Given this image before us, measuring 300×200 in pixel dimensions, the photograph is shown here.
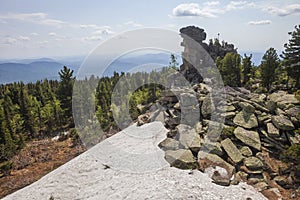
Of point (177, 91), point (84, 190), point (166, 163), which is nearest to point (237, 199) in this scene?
point (166, 163)

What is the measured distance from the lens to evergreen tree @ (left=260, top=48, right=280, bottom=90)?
2944 centimetres


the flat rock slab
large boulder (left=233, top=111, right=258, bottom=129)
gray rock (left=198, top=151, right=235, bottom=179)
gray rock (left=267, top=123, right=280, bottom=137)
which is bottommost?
the flat rock slab

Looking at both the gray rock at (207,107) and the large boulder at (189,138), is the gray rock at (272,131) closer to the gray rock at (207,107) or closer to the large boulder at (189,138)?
the gray rock at (207,107)

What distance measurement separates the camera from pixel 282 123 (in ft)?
61.4

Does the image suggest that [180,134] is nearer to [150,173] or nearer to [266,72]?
[150,173]

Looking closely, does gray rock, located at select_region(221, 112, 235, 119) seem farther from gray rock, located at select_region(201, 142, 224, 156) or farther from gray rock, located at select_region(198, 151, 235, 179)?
gray rock, located at select_region(198, 151, 235, 179)

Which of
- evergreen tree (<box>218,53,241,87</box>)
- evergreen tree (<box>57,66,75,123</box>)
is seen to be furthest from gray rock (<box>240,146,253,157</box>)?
evergreen tree (<box>57,66,75,123</box>)

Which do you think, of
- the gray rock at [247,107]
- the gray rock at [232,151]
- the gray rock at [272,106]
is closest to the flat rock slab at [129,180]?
the gray rock at [232,151]

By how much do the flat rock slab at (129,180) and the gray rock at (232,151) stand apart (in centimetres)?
240

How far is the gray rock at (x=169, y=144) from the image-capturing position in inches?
808

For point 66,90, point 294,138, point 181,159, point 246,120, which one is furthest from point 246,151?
point 66,90

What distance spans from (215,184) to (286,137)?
27.5 ft

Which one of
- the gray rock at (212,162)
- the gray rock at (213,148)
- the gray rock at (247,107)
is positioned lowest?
the gray rock at (212,162)

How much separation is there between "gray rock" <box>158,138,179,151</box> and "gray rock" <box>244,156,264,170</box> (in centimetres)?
612
